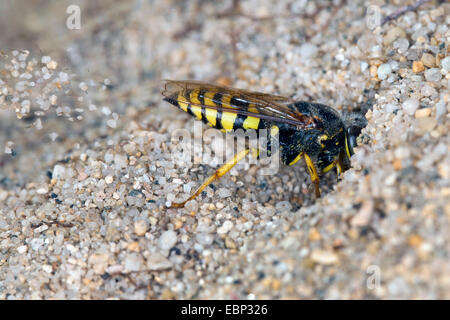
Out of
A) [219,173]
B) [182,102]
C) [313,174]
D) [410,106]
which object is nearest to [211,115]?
[182,102]

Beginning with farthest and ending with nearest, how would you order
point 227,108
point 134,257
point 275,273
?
point 227,108 → point 134,257 → point 275,273

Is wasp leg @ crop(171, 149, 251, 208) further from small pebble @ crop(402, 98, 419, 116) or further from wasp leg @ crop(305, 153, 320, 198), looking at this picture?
small pebble @ crop(402, 98, 419, 116)

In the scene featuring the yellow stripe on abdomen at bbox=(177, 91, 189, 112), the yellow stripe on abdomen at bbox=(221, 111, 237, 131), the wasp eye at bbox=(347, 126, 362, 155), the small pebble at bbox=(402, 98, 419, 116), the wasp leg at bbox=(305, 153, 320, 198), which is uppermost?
the yellow stripe on abdomen at bbox=(177, 91, 189, 112)

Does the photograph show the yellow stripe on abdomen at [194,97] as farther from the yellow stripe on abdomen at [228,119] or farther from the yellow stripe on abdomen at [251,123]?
the yellow stripe on abdomen at [251,123]

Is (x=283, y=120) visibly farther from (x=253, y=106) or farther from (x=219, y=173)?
(x=219, y=173)

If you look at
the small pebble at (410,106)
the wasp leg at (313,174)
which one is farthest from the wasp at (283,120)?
the small pebble at (410,106)

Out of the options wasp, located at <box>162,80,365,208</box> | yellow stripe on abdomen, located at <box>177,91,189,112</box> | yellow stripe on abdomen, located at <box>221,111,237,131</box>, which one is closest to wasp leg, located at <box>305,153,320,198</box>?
wasp, located at <box>162,80,365,208</box>
